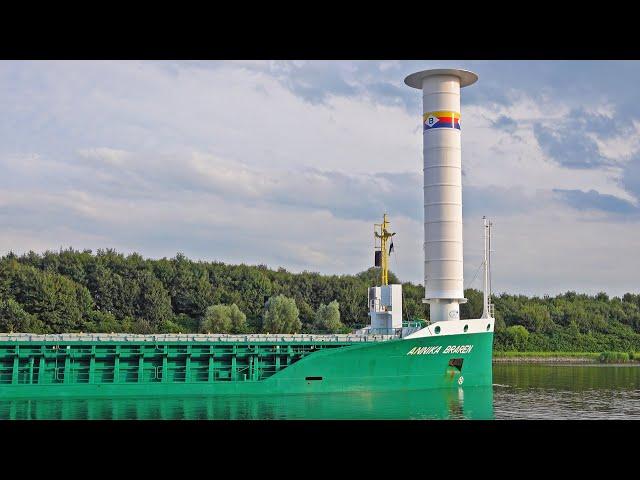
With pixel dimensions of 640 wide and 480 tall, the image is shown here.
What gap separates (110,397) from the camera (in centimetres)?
3105

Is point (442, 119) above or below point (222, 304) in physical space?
above

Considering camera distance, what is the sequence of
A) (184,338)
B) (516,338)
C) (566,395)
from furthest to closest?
1. (516,338)
2. (566,395)
3. (184,338)

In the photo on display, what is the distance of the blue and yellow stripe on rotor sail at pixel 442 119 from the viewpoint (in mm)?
34656

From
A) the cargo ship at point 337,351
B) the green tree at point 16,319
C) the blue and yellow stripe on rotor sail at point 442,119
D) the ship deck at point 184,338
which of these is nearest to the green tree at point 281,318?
the green tree at point 16,319

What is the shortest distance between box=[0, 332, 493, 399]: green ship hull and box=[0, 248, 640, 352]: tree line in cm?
2923

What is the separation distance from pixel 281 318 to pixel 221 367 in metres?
33.9

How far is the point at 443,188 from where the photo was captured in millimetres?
34531

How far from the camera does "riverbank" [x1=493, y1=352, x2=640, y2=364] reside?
68.0 meters

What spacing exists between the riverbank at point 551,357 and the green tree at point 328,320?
49.7ft

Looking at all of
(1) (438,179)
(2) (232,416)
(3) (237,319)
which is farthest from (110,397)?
(3) (237,319)

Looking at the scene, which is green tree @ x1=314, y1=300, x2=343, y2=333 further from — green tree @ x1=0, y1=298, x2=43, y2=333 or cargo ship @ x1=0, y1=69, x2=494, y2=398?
cargo ship @ x1=0, y1=69, x2=494, y2=398

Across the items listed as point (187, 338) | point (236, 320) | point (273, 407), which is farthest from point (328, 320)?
point (273, 407)

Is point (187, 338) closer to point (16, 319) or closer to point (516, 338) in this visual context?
point (16, 319)
